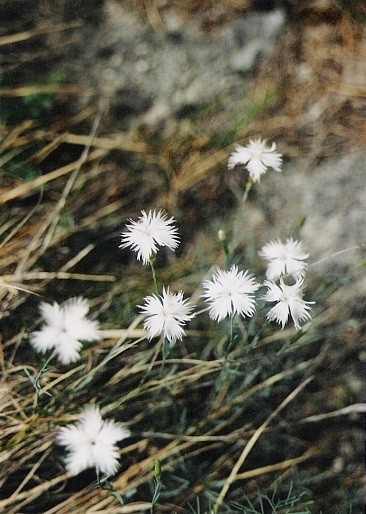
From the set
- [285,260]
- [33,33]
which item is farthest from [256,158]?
[33,33]

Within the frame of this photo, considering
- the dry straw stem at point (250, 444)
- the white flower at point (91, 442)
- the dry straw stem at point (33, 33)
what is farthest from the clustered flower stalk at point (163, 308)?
the dry straw stem at point (33, 33)

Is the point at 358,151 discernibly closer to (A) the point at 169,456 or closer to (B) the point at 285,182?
(B) the point at 285,182

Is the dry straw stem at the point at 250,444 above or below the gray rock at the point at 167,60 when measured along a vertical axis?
below

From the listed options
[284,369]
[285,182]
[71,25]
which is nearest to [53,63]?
[71,25]

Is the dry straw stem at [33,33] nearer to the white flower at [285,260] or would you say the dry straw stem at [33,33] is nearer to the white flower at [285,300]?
the white flower at [285,260]

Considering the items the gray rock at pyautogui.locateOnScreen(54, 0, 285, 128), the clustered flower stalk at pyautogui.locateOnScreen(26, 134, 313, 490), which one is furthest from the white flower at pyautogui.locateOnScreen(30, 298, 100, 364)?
the gray rock at pyautogui.locateOnScreen(54, 0, 285, 128)

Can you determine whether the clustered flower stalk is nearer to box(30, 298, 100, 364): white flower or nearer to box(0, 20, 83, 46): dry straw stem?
box(30, 298, 100, 364): white flower
